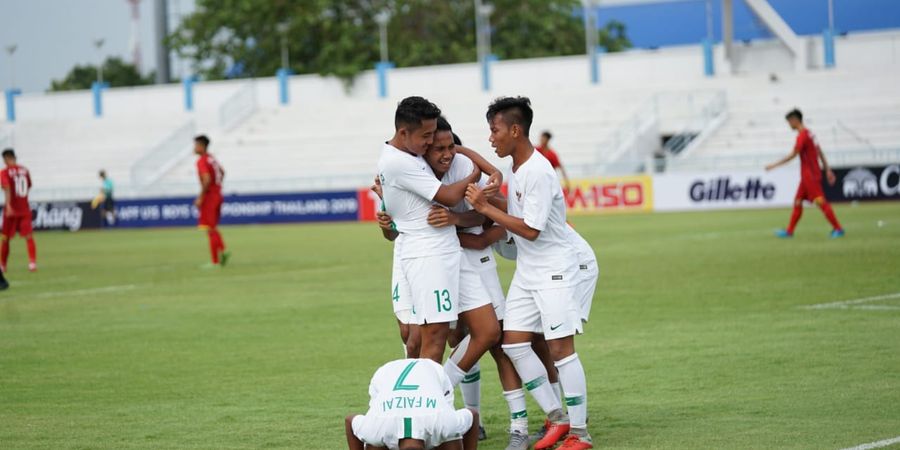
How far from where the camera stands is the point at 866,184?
1377 inches

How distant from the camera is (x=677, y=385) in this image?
9.63 meters

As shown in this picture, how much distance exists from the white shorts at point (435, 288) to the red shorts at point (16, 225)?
650 inches

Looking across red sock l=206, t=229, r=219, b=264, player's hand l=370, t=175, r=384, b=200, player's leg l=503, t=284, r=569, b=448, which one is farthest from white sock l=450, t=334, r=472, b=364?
red sock l=206, t=229, r=219, b=264

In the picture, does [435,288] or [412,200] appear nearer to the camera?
[435,288]

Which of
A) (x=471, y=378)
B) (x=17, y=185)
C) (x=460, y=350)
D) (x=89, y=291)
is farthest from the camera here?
(x=17, y=185)

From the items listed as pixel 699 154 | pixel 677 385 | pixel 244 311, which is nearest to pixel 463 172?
pixel 677 385

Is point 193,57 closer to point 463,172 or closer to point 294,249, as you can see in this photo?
point 294,249

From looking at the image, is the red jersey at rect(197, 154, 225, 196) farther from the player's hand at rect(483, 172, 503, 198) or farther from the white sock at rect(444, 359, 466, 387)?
the player's hand at rect(483, 172, 503, 198)

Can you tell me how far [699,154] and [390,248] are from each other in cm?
1990

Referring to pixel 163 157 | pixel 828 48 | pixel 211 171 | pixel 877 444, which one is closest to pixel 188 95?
pixel 163 157

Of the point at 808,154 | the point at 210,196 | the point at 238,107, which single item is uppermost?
the point at 238,107

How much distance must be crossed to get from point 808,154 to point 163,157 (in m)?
37.1

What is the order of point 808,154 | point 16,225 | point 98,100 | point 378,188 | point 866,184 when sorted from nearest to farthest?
point 378,188, point 808,154, point 16,225, point 866,184, point 98,100

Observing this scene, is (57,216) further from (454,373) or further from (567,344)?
(567,344)
